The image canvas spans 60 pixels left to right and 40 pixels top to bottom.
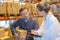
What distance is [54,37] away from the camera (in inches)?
88.5

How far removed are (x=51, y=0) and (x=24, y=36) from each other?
2.99m

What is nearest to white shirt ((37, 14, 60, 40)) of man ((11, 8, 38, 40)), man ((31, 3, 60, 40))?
man ((31, 3, 60, 40))

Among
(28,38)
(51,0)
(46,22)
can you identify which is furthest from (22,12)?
(51,0)

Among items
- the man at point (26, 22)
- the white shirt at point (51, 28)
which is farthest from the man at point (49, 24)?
the man at point (26, 22)

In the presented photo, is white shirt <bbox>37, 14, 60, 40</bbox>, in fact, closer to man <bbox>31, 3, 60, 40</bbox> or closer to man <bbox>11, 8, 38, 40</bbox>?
man <bbox>31, 3, 60, 40</bbox>

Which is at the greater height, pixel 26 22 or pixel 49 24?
pixel 49 24

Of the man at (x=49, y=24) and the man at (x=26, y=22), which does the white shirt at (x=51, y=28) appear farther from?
the man at (x=26, y=22)

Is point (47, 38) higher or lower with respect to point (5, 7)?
lower

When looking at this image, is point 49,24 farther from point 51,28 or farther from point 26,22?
point 26,22

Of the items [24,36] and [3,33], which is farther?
[3,33]

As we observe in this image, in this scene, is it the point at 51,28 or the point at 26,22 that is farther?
the point at 26,22

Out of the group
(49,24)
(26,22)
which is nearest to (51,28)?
(49,24)

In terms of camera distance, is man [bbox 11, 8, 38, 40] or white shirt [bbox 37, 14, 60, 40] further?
man [bbox 11, 8, 38, 40]

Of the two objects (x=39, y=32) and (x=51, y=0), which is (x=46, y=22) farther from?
(x=51, y=0)
